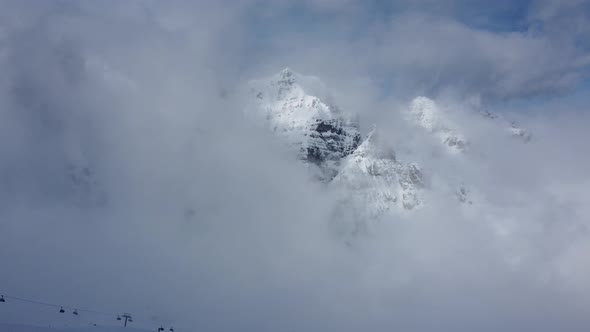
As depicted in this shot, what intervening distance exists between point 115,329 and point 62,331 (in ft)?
39.7

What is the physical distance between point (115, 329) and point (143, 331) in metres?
7.72

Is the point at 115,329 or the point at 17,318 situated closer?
the point at 115,329

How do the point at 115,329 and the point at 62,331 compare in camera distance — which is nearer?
the point at 62,331

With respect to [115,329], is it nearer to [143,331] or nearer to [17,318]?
[143,331]

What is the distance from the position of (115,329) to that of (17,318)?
93.4ft

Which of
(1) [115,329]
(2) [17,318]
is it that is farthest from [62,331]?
(2) [17,318]

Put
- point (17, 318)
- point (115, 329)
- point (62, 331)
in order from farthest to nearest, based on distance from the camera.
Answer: point (17, 318), point (115, 329), point (62, 331)

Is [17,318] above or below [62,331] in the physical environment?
above

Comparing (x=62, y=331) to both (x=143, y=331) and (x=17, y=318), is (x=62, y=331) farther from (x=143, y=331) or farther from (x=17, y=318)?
(x=17, y=318)

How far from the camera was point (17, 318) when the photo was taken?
126062mm

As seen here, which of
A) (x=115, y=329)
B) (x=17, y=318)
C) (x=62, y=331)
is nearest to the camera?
(x=62, y=331)

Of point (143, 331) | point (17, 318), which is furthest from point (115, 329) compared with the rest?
point (17, 318)

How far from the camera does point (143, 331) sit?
399ft

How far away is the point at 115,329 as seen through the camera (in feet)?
380
